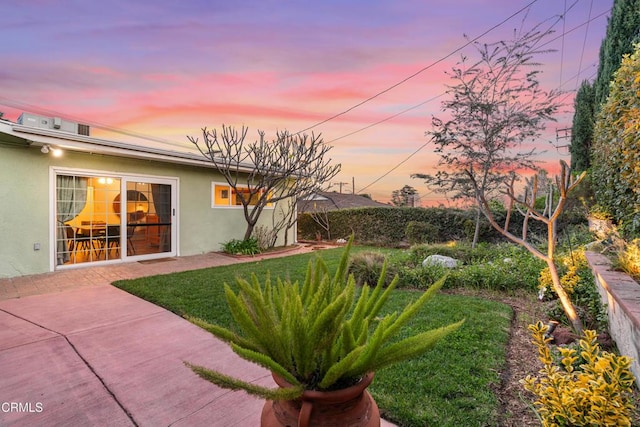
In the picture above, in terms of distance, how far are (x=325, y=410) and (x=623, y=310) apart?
2299 millimetres

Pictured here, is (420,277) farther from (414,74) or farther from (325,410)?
(414,74)

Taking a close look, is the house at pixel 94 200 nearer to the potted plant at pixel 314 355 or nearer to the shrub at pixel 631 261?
the potted plant at pixel 314 355

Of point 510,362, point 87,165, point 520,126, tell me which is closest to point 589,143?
point 520,126

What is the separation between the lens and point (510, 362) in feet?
9.19

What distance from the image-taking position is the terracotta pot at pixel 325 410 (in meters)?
1.13

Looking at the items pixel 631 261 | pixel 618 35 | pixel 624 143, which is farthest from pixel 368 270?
pixel 618 35

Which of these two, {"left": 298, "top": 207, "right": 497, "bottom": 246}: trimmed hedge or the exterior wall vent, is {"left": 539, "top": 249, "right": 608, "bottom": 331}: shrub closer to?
{"left": 298, "top": 207, "right": 497, "bottom": 246}: trimmed hedge

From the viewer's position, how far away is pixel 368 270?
586 centimetres

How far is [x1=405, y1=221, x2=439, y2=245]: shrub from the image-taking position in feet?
36.3

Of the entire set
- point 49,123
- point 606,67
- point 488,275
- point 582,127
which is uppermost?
point 606,67

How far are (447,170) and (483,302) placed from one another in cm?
570

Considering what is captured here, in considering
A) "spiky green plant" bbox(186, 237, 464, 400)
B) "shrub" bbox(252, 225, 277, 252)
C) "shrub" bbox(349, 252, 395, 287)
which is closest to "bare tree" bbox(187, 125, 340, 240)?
"shrub" bbox(252, 225, 277, 252)

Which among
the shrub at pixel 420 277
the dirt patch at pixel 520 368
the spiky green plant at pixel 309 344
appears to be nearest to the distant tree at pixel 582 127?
the shrub at pixel 420 277

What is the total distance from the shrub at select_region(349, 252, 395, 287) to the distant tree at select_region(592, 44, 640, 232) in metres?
3.41
